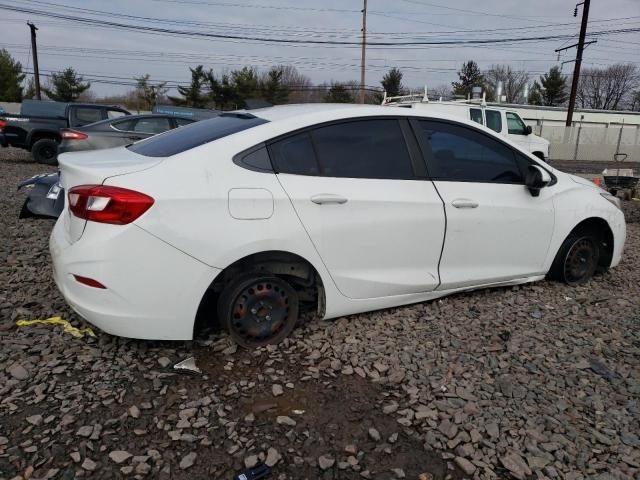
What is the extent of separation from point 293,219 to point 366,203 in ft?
1.74

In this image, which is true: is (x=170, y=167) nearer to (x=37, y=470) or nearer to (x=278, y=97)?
(x=37, y=470)

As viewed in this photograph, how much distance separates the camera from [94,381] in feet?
8.80

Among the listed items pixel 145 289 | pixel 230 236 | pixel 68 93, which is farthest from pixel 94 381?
pixel 68 93

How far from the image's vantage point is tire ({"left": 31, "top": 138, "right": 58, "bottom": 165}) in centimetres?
1318

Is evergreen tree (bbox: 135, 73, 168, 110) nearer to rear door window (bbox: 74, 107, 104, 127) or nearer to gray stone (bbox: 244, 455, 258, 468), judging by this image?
rear door window (bbox: 74, 107, 104, 127)

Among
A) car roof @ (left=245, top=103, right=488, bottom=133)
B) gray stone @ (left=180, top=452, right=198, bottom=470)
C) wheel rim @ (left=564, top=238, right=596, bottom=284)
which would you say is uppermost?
car roof @ (left=245, top=103, right=488, bottom=133)

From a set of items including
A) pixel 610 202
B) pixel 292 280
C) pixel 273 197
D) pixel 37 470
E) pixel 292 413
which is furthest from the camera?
pixel 610 202

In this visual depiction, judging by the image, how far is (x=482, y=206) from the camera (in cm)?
363

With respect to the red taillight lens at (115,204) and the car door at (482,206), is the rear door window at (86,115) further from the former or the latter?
the car door at (482,206)

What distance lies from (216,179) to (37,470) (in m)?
1.62

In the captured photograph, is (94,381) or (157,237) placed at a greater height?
(157,237)

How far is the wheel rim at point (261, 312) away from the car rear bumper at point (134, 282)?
29cm

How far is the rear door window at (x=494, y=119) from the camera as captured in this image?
14.0 meters

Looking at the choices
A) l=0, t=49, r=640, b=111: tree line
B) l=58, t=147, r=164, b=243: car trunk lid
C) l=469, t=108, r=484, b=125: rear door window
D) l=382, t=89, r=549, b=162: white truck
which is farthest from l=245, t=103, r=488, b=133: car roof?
l=0, t=49, r=640, b=111: tree line
